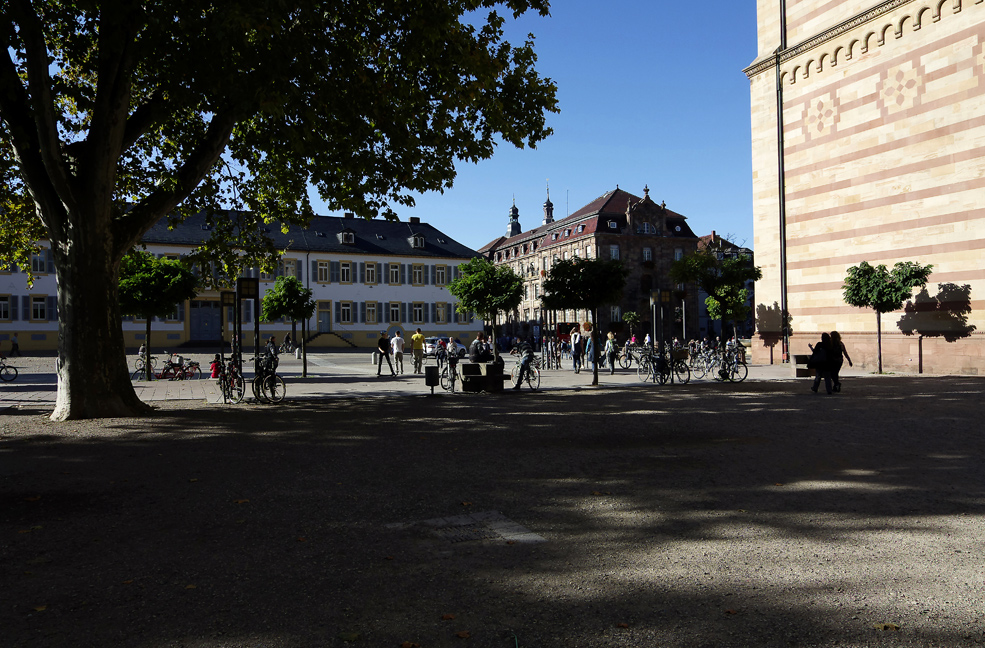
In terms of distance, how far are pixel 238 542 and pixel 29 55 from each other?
990cm

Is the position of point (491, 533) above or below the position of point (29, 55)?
below

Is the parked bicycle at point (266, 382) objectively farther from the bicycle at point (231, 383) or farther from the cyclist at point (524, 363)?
the cyclist at point (524, 363)

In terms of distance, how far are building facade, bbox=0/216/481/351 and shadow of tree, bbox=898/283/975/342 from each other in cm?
3845

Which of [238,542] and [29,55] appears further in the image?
[29,55]

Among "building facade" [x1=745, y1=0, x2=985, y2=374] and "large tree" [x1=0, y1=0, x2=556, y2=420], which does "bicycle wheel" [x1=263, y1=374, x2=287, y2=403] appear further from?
"building facade" [x1=745, y1=0, x2=985, y2=374]

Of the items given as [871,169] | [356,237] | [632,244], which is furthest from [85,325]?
[632,244]

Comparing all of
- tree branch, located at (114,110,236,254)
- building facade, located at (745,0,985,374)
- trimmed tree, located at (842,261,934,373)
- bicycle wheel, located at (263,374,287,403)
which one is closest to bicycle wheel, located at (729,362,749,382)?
trimmed tree, located at (842,261,934,373)

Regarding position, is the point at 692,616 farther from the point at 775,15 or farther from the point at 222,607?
the point at 775,15

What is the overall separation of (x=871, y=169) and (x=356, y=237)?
44.6 metres

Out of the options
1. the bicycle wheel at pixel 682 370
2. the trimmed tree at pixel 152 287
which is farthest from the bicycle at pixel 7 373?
the bicycle wheel at pixel 682 370

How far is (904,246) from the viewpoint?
2383 centimetres

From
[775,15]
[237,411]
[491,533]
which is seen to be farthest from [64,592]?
[775,15]

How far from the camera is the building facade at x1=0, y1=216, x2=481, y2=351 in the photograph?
49125 mm

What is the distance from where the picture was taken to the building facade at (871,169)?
2225 cm
